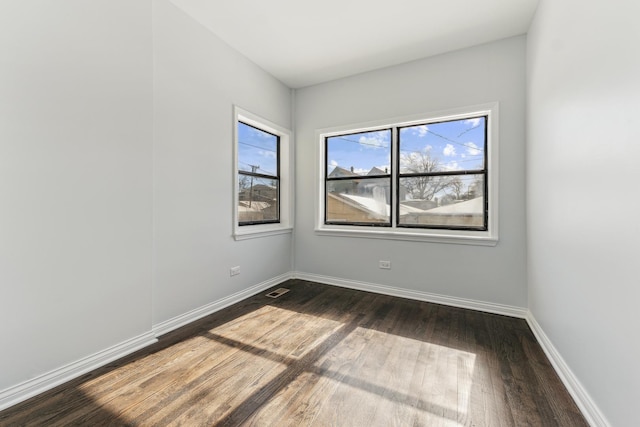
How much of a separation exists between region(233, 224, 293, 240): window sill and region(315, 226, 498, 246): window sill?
1.66 ft

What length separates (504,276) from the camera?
290 cm

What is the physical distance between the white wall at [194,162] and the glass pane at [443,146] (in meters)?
2.12

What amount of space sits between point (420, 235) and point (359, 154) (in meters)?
1.42

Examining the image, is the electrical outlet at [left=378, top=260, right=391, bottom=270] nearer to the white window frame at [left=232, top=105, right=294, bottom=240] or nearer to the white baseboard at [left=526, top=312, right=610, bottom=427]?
the white window frame at [left=232, top=105, right=294, bottom=240]

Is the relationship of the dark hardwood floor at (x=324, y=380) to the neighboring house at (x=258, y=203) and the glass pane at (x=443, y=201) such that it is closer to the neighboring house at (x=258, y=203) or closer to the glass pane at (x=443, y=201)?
the glass pane at (x=443, y=201)

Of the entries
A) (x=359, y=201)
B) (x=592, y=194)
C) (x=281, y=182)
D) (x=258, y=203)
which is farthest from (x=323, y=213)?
(x=592, y=194)

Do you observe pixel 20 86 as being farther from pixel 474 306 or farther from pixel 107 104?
pixel 474 306

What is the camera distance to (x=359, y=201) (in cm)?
386

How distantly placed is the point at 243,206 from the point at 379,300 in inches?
82.0

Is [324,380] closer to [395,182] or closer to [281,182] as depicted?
[395,182]

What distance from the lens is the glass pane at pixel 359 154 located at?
Answer: 3.68m

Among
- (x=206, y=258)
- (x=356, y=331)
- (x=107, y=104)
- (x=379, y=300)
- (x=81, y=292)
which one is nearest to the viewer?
(x=81, y=292)

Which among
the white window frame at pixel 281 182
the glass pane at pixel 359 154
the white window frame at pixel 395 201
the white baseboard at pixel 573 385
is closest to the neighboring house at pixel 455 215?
the white window frame at pixel 395 201

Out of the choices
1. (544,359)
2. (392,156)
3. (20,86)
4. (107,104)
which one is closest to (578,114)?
(544,359)
